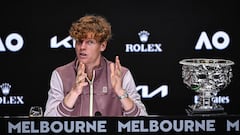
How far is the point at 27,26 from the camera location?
3297 mm

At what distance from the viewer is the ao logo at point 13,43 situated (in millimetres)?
3299

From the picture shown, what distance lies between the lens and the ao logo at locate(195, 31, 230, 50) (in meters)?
3.33

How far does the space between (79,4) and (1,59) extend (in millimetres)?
662

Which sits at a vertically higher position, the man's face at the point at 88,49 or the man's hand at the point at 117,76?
the man's face at the point at 88,49

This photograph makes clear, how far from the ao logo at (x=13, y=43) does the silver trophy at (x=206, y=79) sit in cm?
112

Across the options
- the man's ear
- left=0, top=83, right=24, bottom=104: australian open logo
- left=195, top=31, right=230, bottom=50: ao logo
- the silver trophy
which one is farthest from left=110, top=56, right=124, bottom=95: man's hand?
left=0, top=83, right=24, bottom=104: australian open logo

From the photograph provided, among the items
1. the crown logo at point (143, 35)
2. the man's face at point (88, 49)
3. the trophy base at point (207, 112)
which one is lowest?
the trophy base at point (207, 112)

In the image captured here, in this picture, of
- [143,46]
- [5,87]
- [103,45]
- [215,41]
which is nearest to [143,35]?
[143,46]

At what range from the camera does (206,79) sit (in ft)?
10.7

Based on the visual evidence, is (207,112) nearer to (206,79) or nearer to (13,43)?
(206,79)

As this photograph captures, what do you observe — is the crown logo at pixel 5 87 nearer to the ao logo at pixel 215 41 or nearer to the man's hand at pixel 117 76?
the man's hand at pixel 117 76

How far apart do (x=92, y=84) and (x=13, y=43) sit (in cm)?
61

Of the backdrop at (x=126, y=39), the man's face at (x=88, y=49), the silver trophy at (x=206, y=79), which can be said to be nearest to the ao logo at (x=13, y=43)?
the backdrop at (x=126, y=39)

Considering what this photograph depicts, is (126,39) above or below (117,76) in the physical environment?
above
